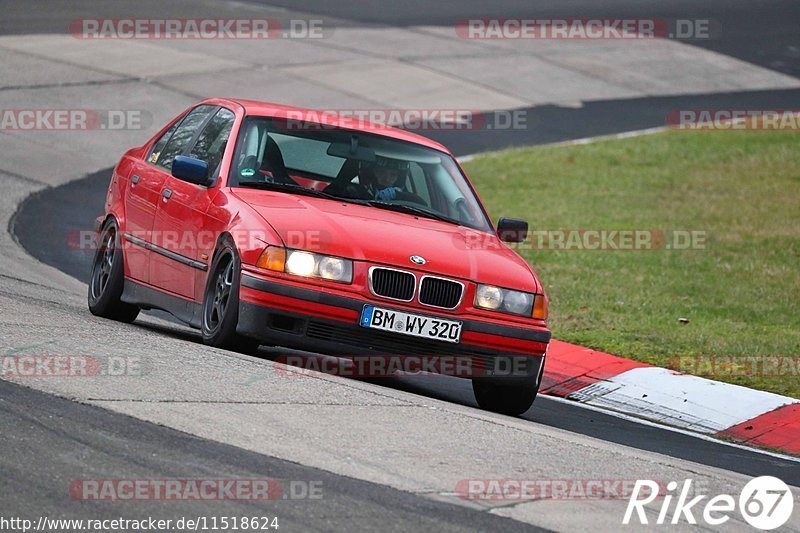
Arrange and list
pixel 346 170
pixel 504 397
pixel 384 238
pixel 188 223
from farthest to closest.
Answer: pixel 346 170, pixel 188 223, pixel 504 397, pixel 384 238

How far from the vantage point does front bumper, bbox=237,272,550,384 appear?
8.10m

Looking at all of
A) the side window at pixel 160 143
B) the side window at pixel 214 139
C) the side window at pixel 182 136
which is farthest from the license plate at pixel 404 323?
the side window at pixel 160 143

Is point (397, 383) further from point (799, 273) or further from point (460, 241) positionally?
point (799, 273)

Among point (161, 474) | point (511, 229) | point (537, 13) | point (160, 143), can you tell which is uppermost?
point (537, 13)

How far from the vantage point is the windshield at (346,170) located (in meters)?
9.15

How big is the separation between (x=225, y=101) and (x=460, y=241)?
2.15 metres

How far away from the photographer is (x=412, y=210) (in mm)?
9188

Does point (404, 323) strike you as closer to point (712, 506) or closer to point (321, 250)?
point (321, 250)

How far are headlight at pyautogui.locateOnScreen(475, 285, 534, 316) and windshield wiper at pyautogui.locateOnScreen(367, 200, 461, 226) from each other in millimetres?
940

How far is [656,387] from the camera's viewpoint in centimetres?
1065

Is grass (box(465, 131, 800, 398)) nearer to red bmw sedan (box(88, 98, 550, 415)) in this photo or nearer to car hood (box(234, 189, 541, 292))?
red bmw sedan (box(88, 98, 550, 415))

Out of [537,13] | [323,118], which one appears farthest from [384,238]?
[537,13]

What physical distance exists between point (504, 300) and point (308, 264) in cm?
117

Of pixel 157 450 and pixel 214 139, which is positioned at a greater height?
pixel 214 139
